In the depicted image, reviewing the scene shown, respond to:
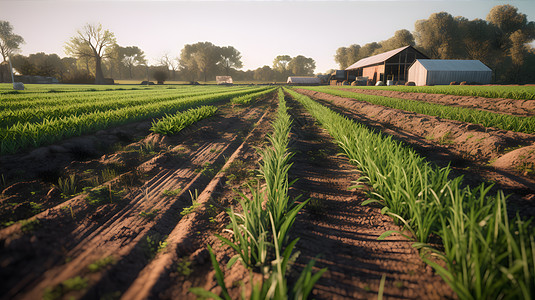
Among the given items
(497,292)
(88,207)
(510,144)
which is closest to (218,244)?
(88,207)

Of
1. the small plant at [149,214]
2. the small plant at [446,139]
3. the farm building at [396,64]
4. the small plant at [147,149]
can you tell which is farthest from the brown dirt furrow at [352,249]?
the farm building at [396,64]

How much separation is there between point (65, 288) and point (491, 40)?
2686 inches

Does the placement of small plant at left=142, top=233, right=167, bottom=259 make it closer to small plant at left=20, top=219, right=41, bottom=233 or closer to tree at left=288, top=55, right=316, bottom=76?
small plant at left=20, top=219, right=41, bottom=233

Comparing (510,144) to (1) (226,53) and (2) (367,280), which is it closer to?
(2) (367,280)

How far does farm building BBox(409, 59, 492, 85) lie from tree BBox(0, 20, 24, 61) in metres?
88.3

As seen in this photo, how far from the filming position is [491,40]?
1786 inches

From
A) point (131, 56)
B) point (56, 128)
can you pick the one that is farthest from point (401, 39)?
point (131, 56)

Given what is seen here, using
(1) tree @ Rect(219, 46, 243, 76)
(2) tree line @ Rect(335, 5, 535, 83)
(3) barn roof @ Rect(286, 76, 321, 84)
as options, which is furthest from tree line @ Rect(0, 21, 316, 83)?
(2) tree line @ Rect(335, 5, 535, 83)

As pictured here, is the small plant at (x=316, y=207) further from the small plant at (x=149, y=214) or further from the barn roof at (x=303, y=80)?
the barn roof at (x=303, y=80)

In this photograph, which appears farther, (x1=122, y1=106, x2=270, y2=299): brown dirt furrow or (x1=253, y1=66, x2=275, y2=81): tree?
(x1=253, y1=66, x2=275, y2=81): tree

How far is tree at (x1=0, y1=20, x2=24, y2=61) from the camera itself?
56.2 meters

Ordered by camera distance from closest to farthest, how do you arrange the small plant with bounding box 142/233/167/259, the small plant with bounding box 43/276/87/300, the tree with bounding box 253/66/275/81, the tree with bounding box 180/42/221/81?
the small plant with bounding box 43/276/87/300
the small plant with bounding box 142/233/167/259
the tree with bounding box 180/42/221/81
the tree with bounding box 253/66/275/81

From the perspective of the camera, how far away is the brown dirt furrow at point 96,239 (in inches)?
58.7

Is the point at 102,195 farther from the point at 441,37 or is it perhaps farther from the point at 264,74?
the point at 264,74
